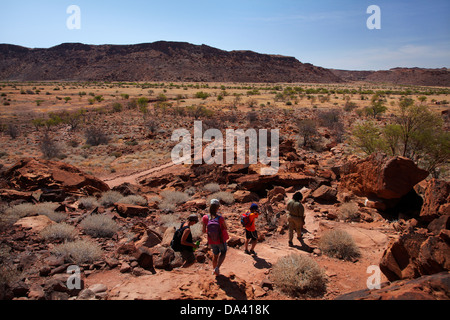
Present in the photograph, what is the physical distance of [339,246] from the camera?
598 cm

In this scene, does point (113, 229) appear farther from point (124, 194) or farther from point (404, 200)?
point (404, 200)

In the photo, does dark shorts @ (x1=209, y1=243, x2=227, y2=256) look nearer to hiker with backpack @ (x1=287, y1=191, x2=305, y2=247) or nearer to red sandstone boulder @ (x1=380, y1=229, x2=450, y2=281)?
hiker with backpack @ (x1=287, y1=191, x2=305, y2=247)

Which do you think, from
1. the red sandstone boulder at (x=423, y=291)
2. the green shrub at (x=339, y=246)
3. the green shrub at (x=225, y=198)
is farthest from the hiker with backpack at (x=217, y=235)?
the green shrub at (x=225, y=198)

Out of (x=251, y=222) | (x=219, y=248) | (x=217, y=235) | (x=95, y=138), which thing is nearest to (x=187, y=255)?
(x=219, y=248)

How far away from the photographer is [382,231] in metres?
6.91

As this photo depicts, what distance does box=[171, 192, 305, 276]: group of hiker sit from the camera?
4.92m

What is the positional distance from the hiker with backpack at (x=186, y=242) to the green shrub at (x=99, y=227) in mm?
2287

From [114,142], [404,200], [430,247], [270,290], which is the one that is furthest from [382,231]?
[114,142]

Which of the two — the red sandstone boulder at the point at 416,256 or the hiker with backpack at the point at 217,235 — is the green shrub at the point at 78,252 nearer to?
the hiker with backpack at the point at 217,235

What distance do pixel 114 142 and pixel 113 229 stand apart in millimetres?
17655

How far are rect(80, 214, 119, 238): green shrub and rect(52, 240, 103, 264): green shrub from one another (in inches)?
44.7

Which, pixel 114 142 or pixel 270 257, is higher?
pixel 114 142

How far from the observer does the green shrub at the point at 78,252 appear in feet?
16.9

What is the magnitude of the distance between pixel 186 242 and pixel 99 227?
109 inches
